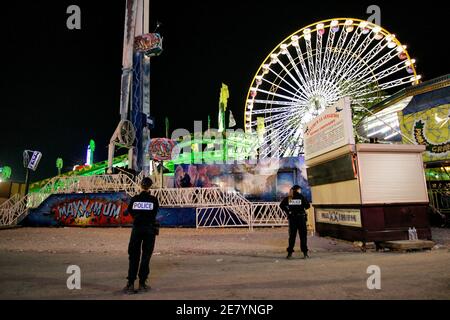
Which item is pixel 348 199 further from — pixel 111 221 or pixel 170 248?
pixel 111 221

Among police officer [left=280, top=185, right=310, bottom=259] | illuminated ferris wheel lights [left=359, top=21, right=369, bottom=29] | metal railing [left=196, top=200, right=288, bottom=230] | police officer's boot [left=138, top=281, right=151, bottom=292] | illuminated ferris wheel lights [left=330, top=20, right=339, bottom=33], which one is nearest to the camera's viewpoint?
police officer's boot [left=138, top=281, right=151, bottom=292]

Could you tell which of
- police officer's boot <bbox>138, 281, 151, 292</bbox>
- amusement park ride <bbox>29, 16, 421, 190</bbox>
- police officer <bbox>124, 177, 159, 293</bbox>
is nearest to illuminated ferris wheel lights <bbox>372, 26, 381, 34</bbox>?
amusement park ride <bbox>29, 16, 421, 190</bbox>

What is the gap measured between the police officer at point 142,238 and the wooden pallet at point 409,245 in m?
6.45

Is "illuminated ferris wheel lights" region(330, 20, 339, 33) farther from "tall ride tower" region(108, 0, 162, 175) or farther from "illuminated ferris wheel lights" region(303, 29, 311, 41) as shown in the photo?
"tall ride tower" region(108, 0, 162, 175)

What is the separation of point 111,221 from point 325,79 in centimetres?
1891

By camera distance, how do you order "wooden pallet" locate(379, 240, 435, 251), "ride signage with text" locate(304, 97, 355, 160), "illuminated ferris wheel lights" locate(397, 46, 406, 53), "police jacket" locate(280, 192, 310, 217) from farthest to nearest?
1. "illuminated ferris wheel lights" locate(397, 46, 406, 53)
2. "ride signage with text" locate(304, 97, 355, 160)
3. "wooden pallet" locate(379, 240, 435, 251)
4. "police jacket" locate(280, 192, 310, 217)

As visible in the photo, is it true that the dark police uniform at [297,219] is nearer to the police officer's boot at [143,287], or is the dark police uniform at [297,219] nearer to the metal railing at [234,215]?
the police officer's boot at [143,287]

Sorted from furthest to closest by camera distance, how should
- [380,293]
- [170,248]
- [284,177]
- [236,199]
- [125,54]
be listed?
[125,54] → [284,177] → [236,199] → [170,248] → [380,293]

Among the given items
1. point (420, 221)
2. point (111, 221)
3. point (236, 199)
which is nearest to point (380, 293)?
point (420, 221)

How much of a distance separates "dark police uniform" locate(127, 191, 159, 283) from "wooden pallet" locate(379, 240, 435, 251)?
6446 millimetres

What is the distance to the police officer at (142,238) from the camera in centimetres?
443

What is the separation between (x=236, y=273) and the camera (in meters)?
5.59

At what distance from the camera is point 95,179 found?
18.3m

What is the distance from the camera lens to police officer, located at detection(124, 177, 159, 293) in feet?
14.5
